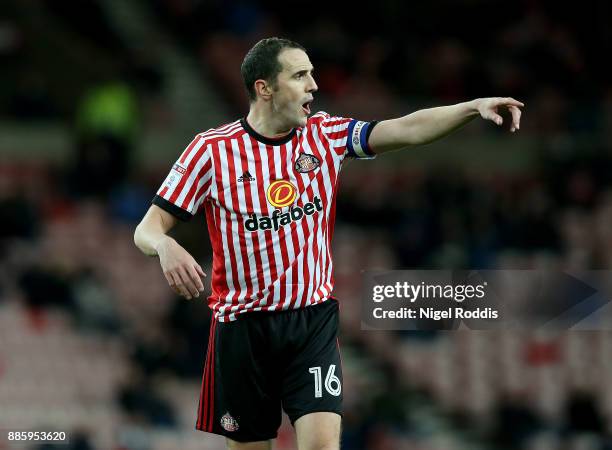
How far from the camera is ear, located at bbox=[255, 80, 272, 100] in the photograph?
19.4 feet

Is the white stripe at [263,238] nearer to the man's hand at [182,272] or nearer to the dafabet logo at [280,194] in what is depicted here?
the dafabet logo at [280,194]

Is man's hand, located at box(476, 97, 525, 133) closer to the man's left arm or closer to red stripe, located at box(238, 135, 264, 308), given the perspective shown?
the man's left arm

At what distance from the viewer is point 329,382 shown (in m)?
5.76

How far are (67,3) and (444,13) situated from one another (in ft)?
14.9

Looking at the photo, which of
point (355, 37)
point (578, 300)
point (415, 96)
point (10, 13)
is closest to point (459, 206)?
point (415, 96)

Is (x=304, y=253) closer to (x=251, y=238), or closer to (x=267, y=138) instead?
(x=251, y=238)

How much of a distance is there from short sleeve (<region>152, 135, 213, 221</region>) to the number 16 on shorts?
0.90m

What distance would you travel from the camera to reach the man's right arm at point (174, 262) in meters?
5.29

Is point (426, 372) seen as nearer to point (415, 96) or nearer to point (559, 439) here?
point (559, 439)

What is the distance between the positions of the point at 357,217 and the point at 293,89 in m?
7.22

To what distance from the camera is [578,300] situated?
780 cm

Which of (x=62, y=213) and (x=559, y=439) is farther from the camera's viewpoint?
(x=62, y=213)

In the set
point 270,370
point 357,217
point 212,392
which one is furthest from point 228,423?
point 357,217

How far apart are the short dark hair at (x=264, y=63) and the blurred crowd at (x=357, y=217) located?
5417 millimetres
